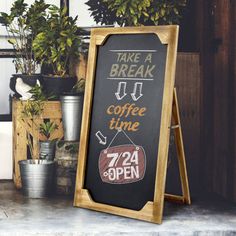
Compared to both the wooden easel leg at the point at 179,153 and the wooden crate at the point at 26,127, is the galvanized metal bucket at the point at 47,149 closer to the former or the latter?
the wooden crate at the point at 26,127

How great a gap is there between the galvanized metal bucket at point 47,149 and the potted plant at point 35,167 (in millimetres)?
51

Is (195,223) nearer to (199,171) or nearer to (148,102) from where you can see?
(148,102)

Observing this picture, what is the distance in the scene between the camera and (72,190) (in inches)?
224

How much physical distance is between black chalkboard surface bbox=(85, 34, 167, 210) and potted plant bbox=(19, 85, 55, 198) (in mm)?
540

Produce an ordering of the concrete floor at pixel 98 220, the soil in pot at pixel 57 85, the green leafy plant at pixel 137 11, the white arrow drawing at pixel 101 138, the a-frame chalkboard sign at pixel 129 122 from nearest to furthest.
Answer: the concrete floor at pixel 98 220 → the a-frame chalkboard sign at pixel 129 122 → the white arrow drawing at pixel 101 138 → the green leafy plant at pixel 137 11 → the soil in pot at pixel 57 85

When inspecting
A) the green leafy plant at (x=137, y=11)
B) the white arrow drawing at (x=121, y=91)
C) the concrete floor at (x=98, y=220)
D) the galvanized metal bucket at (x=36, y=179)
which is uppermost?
the green leafy plant at (x=137, y=11)

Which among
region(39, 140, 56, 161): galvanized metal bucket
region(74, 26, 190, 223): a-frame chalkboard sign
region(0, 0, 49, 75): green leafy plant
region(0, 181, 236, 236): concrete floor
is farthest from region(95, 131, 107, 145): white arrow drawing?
region(0, 0, 49, 75): green leafy plant

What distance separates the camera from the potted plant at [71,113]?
5.74 m

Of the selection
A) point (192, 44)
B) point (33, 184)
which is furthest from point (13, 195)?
point (192, 44)

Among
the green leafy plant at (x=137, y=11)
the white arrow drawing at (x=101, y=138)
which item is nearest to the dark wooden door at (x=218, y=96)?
the green leafy plant at (x=137, y=11)

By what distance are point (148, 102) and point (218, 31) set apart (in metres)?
1.19

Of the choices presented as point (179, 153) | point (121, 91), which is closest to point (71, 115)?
point (121, 91)

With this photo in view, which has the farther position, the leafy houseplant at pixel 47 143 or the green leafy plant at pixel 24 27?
the green leafy plant at pixel 24 27

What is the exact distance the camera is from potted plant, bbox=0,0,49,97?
234 inches
